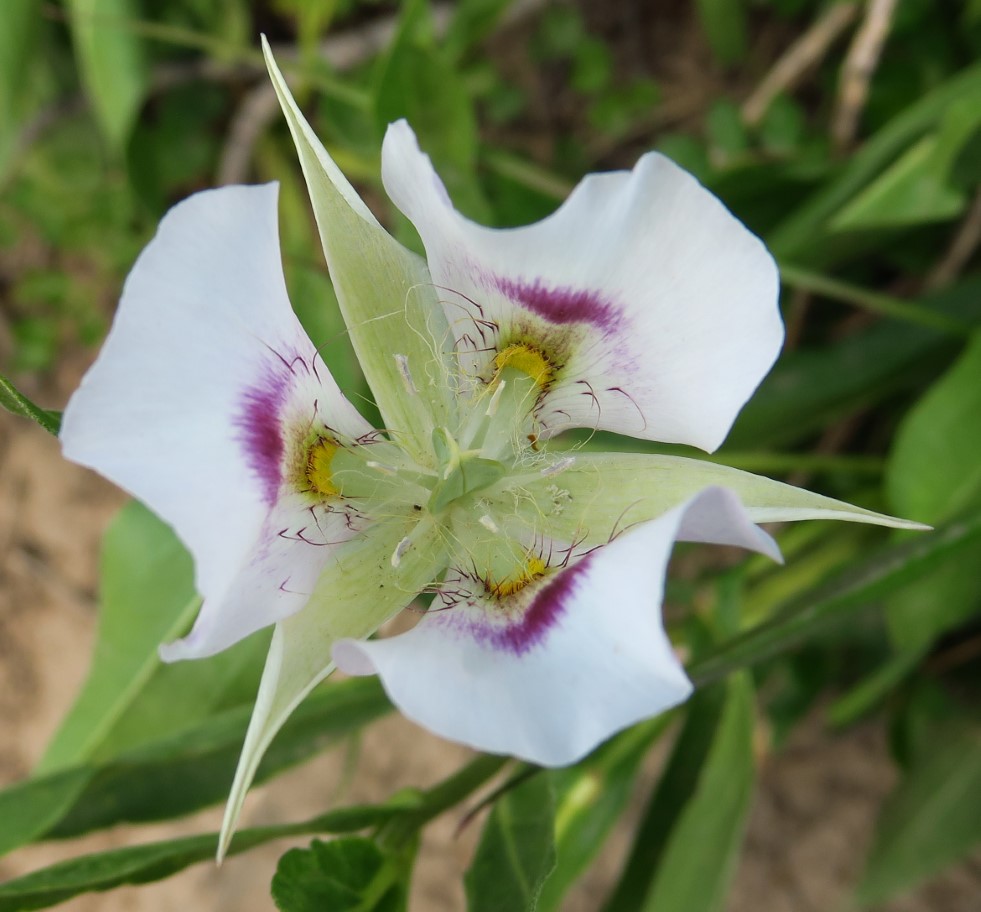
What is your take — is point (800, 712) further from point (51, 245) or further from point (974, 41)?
point (51, 245)

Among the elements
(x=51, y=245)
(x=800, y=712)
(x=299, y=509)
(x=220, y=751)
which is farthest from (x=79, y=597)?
(x=299, y=509)

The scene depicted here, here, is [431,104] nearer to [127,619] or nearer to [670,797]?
[127,619]

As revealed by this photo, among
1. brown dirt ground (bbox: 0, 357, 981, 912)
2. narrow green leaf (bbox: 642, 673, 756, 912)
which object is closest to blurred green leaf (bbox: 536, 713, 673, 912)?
narrow green leaf (bbox: 642, 673, 756, 912)

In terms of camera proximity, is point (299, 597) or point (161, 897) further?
point (161, 897)

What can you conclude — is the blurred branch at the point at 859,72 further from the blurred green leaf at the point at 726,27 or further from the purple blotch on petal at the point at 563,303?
the purple blotch on petal at the point at 563,303

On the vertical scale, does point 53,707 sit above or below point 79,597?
below

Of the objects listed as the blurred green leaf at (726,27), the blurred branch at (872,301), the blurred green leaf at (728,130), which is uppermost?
the blurred green leaf at (726,27)

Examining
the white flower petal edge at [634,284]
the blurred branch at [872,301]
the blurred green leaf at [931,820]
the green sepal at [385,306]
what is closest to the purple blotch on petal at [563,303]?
the white flower petal edge at [634,284]
